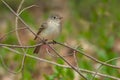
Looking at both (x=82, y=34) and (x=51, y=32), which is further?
(x=82, y=34)

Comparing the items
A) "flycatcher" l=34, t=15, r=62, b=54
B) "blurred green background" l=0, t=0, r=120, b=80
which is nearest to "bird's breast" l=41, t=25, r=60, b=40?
"flycatcher" l=34, t=15, r=62, b=54

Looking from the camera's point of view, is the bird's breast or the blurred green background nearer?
the bird's breast

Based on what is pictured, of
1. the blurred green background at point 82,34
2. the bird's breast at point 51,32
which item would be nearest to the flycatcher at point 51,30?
the bird's breast at point 51,32

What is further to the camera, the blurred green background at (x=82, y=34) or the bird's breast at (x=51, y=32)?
the blurred green background at (x=82, y=34)

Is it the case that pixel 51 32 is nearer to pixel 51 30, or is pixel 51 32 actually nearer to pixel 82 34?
pixel 51 30

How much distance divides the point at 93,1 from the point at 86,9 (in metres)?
0.28

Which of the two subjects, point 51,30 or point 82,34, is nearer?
point 51,30

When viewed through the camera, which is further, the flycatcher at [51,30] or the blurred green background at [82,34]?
the blurred green background at [82,34]

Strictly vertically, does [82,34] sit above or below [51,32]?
below

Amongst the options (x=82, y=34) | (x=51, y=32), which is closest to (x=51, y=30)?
(x=51, y=32)

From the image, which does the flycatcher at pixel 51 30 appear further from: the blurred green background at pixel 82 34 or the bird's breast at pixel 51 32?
the blurred green background at pixel 82 34

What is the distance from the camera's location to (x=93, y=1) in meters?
7.58

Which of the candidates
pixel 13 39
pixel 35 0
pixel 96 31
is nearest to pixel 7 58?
pixel 13 39

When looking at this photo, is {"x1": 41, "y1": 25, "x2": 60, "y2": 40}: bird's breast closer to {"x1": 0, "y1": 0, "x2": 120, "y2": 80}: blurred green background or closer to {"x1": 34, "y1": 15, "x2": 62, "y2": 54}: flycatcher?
{"x1": 34, "y1": 15, "x2": 62, "y2": 54}: flycatcher
